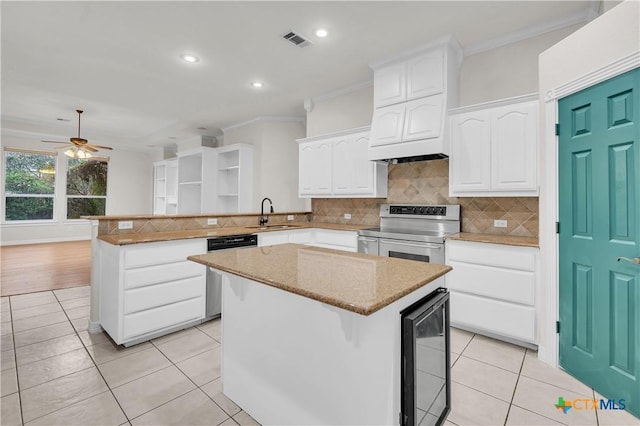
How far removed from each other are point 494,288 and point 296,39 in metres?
3.07

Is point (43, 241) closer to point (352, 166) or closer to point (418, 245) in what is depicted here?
point (352, 166)

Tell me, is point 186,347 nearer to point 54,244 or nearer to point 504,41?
point 504,41

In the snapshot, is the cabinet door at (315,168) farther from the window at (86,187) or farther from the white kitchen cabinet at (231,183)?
the window at (86,187)

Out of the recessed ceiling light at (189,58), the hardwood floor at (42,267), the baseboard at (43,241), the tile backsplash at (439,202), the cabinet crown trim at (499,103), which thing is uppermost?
the recessed ceiling light at (189,58)

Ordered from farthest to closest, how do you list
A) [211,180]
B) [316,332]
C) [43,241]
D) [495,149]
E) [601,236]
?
[43,241] → [211,180] → [495,149] → [601,236] → [316,332]

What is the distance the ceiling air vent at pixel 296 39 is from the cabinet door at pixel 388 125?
1.11m

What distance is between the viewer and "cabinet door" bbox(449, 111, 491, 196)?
2.91m

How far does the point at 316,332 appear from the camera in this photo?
1412mm

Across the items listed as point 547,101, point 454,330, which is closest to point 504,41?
point 547,101

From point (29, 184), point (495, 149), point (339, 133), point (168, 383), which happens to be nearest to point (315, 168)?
point (339, 133)

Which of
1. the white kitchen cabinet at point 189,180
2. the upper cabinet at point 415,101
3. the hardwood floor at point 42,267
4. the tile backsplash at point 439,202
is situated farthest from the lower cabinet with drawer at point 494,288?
the white kitchen cabinet at point 189,180

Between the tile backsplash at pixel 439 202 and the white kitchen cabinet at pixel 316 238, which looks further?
→ the white kitchen cabinet at pixel 316 238

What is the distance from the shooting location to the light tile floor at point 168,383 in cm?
175

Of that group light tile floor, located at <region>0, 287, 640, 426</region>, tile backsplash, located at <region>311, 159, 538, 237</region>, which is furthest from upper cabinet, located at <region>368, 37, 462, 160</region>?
light tile floor, located at <region>0, 287, 640, 426</region>
